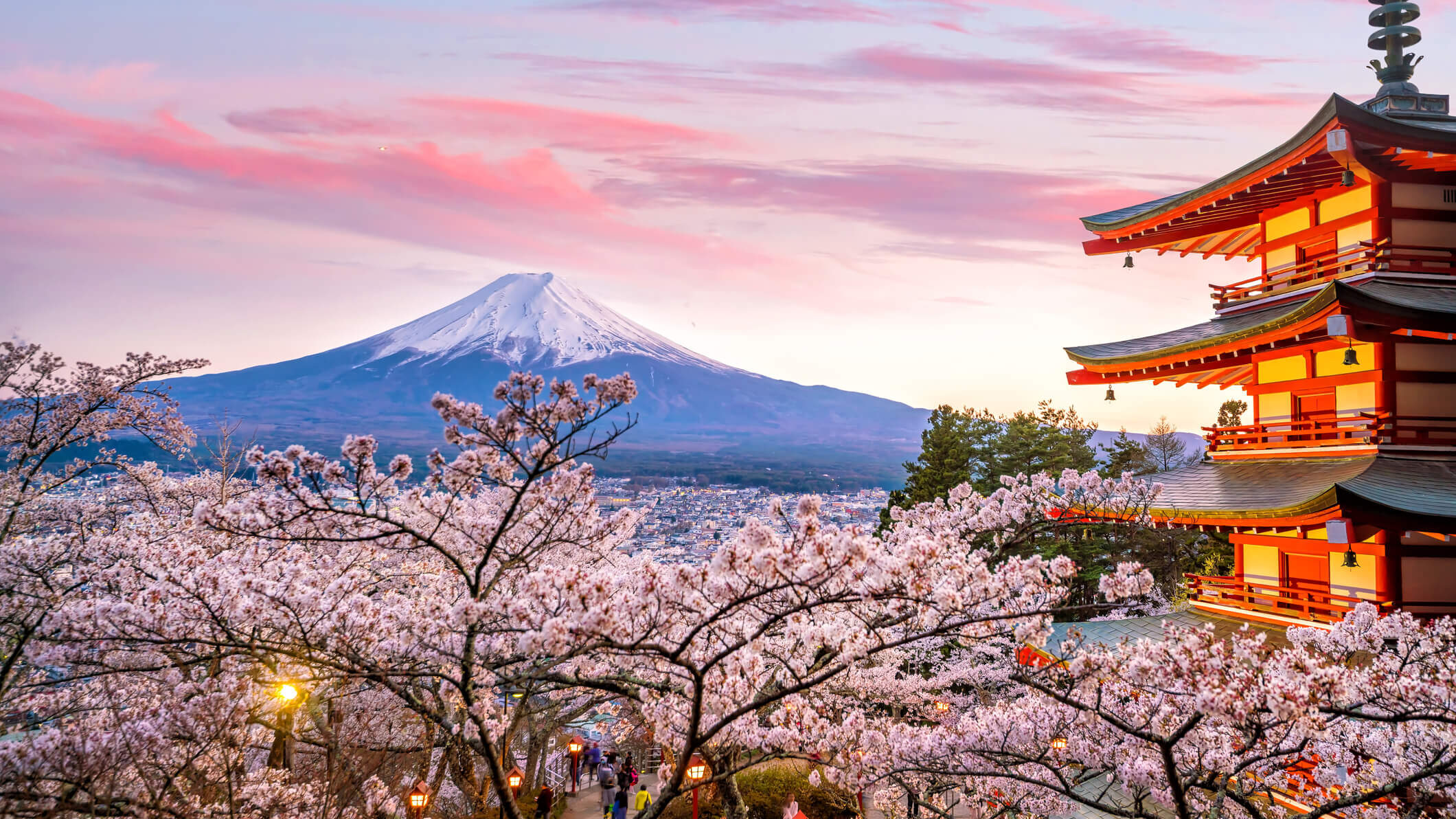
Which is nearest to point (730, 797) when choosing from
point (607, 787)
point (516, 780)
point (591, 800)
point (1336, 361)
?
point (516, 780)

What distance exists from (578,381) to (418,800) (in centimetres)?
7479

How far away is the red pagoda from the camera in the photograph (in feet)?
27.6

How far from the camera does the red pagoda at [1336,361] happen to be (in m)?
8.41

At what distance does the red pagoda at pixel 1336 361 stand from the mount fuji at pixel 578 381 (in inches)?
2193

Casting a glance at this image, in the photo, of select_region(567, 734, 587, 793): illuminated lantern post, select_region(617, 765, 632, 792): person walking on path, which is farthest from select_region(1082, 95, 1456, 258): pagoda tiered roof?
select_region(567, 734, 587, 793): illuminated lantern post

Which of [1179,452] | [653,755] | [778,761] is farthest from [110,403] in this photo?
[1179,452]

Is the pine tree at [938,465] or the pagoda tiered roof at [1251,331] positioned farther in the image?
the pine tree at [938,465]

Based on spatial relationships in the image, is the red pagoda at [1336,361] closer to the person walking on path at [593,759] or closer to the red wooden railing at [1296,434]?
the red wooden railing at [1296,434]

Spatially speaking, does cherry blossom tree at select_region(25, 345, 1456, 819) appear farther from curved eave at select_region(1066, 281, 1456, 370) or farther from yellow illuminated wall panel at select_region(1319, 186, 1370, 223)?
yellow illuminated wall panel at select_region(1319, 186, 1370, 223)

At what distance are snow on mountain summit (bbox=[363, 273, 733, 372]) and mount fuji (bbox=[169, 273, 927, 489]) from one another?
0.23 meters

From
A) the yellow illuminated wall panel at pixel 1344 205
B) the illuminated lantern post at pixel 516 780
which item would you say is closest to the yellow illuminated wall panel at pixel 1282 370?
the yellow illuminated wall panel at pixel 1344 205

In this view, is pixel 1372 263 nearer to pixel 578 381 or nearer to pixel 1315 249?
pixel 1315 249

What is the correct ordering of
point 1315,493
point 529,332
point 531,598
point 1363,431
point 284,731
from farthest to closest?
point 529,332, point 1363,431, point 1315,493, point 284,731, point 531,598

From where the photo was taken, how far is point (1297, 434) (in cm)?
954
